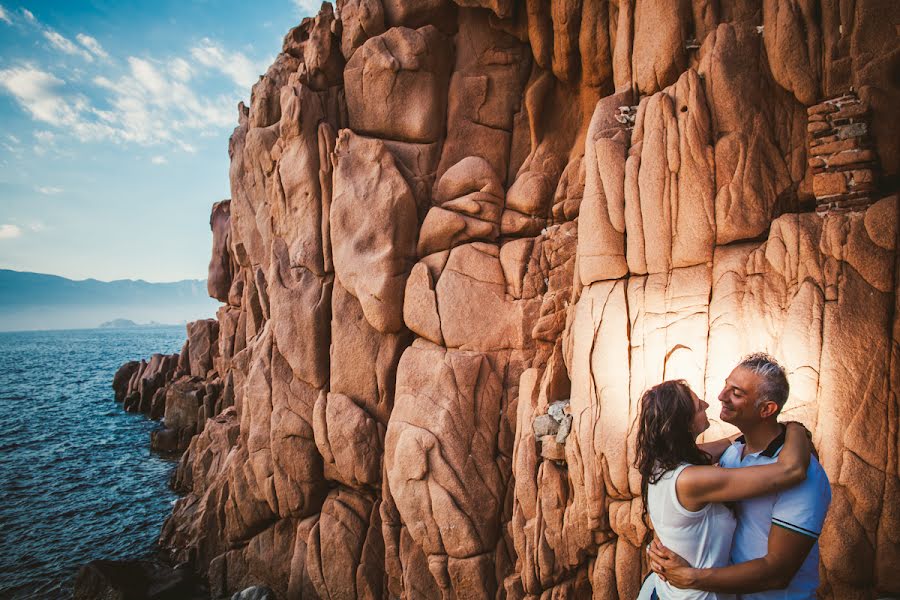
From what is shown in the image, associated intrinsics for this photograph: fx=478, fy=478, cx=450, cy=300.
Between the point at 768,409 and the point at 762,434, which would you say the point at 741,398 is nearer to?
the point at 768,409

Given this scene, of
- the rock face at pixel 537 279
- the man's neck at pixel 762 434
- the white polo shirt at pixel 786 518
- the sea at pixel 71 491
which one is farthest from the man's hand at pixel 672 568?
the sea at pixel 71 491

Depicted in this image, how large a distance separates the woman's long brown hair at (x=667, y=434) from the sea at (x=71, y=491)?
16.6 meters

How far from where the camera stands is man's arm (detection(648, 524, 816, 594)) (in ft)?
10.1

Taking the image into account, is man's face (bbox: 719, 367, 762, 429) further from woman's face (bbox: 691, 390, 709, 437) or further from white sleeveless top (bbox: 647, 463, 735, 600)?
white sleeveless top (bbox: 647, 463, 735, 600)

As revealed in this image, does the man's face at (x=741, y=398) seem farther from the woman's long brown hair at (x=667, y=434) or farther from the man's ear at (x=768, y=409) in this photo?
the woman's long brown hair at (x=667, y=434)

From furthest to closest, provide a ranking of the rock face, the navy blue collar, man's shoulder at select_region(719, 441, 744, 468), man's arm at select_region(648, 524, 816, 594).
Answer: the rock face
man's shoulder at select_region(719, 441, 744, 468)
the navy blue collar
man's arm at select_region(648, 524, 816, 594)

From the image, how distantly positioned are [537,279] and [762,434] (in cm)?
721

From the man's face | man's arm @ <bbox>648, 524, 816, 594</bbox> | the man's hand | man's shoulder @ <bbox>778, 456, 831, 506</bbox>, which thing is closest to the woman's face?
the man's face

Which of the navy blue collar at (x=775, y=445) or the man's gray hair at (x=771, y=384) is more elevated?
the man's gray hair at (x=771, y=384)

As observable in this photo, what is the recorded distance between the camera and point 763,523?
3309 millimetres

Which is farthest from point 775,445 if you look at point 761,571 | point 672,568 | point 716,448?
point 672,568

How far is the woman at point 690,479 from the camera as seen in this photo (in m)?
3.18

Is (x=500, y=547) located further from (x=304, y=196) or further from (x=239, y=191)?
(x=239, y=191)

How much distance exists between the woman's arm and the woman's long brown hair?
154 millimetres
